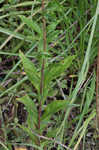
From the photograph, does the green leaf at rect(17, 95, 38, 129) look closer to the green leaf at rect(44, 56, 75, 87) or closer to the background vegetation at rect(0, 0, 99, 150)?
the background vegetation at rect(0, 0, 99, 150)

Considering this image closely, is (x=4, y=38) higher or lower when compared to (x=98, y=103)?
higher

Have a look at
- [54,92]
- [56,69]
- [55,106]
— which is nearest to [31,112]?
[55,106]

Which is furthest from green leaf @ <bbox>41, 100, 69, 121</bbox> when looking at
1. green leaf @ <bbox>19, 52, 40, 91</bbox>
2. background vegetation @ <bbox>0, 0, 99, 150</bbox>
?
green leaf @ <bbox>19, 52, 40, 91</bbox>

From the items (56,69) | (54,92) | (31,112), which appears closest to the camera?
(56,69)

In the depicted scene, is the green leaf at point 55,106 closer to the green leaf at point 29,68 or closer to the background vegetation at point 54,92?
the background vegetation at point 54,92

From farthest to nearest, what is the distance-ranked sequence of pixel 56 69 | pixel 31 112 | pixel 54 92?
pixel 54 92, pixel 31 112, pixel 56 69

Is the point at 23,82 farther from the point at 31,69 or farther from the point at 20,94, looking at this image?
the point at 31,69

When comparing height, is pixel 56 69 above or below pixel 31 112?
above

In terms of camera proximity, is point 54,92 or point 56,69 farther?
point 54,92

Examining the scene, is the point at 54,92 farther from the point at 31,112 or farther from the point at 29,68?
the point at 29,68

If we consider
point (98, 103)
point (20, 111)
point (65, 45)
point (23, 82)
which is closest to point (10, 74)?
point (23, 82)

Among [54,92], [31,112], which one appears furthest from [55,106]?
[54,92]
